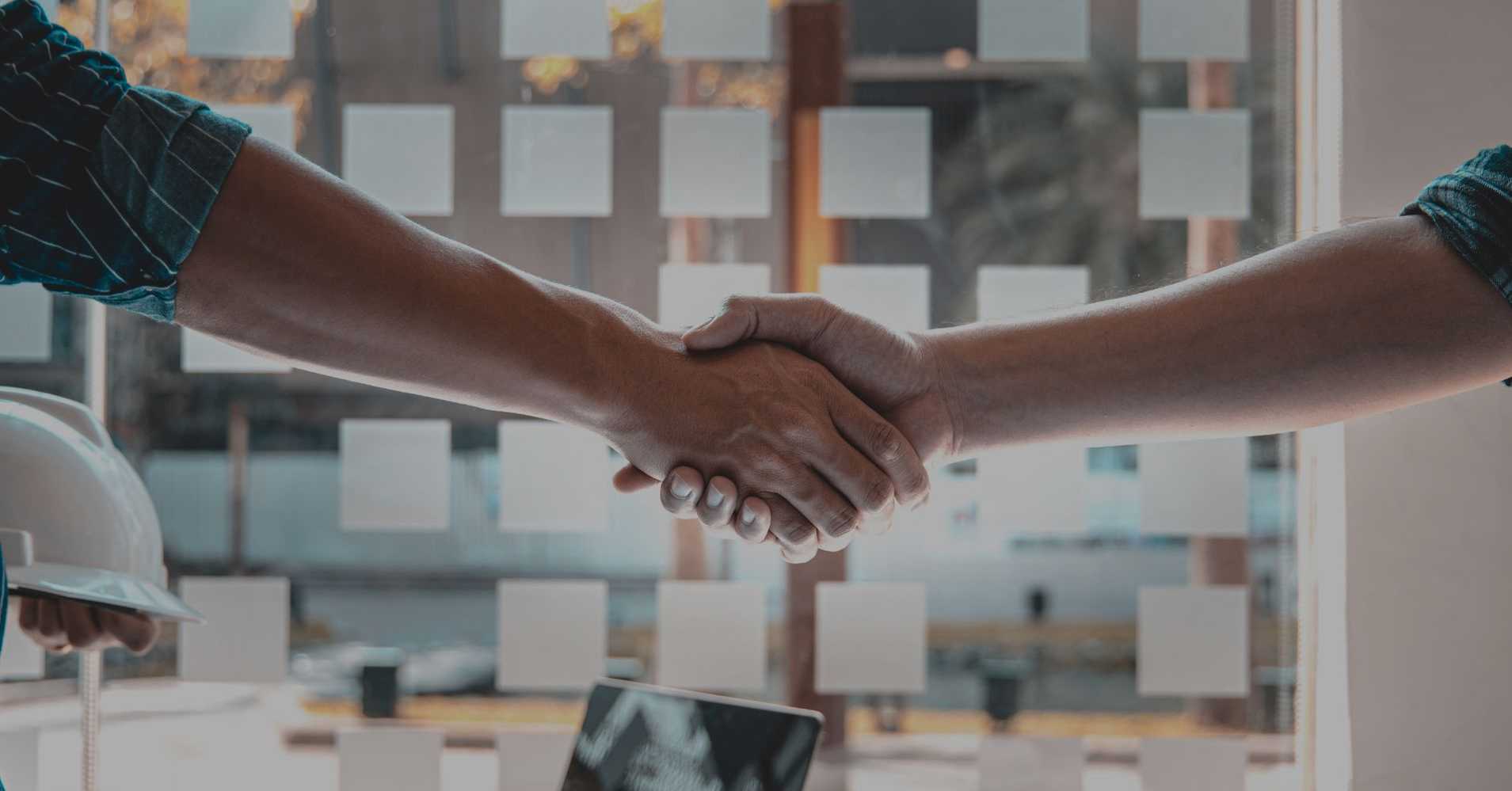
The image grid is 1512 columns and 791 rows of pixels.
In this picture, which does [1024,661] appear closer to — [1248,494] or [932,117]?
[1248,494]

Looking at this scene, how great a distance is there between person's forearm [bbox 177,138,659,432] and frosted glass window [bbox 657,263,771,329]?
485 millimetres

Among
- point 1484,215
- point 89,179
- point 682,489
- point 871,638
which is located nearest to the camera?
point 89,179

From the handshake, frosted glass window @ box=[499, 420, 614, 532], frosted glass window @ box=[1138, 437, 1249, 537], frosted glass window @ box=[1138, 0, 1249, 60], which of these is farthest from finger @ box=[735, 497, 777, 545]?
frosted glass window @ box=[1138, 0, 1249, 60]

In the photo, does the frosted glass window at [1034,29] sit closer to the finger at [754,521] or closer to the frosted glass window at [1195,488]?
the frosted glass window at [1195,488]

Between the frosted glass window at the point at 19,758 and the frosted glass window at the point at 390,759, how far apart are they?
0.44m

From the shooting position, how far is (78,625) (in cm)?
136

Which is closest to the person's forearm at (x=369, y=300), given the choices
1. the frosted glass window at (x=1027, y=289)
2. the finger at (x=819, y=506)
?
the finger at (x=819, y=506)

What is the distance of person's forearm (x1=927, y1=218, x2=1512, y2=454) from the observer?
110 cm

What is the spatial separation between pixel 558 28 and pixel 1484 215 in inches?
44.4

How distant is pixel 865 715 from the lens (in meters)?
1.63

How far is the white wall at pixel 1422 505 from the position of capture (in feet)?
4.95

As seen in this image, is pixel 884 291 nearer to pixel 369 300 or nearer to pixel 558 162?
pixel 558 162

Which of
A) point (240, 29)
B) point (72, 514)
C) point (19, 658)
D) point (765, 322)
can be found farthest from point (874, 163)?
point (19, 658)

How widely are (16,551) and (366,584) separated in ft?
2.29
